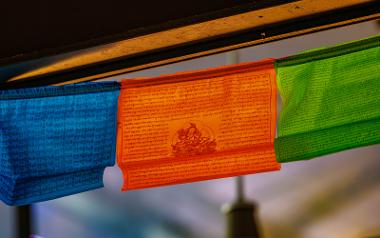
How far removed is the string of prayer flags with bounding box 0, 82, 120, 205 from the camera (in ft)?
11.3

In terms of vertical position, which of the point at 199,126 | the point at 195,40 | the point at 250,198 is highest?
the point at 250,198

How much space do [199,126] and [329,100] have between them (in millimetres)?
677

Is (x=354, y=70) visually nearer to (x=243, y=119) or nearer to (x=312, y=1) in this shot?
(x=312, y=1)

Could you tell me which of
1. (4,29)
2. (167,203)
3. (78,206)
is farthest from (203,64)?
(4,29)

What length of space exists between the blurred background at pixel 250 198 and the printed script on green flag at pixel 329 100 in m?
2.94

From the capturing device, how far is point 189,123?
11.2ft

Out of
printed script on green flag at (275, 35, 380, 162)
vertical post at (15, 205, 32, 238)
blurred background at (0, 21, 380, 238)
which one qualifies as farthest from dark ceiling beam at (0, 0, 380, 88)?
blurred background at (0, 21, 380, 238)

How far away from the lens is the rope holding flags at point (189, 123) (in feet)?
10.8

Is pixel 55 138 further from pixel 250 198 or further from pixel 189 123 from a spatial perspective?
pixel 250 198

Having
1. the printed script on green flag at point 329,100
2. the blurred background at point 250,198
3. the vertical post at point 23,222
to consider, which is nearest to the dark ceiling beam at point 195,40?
the printed script on green flag at point 329,100

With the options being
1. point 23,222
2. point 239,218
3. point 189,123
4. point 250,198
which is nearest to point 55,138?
point 189,123

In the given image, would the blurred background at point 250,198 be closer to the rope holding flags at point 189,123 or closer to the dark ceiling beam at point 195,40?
the dark ceiling beam at point 195,40

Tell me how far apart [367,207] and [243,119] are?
3337 mm

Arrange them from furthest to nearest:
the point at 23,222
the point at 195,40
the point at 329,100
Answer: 1. the point at 23,222
2. the point at 195,40
3. the point at 329,100
